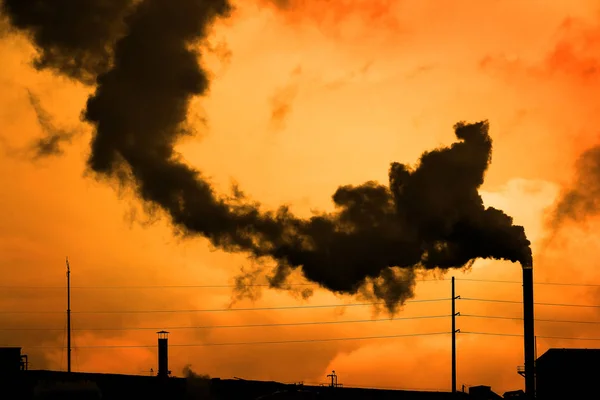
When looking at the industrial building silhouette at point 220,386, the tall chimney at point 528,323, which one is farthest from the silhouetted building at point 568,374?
the tall chimney at point 528,323

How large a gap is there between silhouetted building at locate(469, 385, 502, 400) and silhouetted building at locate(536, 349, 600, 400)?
385 centimetres

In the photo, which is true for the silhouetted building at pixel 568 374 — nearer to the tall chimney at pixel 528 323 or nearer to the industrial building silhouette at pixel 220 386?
the industrial building silhouette at pixel 220 386

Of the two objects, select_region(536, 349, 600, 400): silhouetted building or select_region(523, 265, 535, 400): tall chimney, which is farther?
select_region(536, 349, 600, 400): silhouetted building

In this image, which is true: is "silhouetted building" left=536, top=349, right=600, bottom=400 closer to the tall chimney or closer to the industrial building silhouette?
the industrial building silhouette

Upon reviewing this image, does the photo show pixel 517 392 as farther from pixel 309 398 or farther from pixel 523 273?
pixel 309 398

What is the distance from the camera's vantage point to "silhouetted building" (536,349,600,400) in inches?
3290

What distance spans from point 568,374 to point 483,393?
717cm

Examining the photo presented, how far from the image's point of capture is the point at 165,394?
7875 cm

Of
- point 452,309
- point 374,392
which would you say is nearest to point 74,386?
point 374,392

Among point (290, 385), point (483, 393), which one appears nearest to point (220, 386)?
point (290, 385)

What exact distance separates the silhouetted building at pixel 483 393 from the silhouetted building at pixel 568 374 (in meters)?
3.85

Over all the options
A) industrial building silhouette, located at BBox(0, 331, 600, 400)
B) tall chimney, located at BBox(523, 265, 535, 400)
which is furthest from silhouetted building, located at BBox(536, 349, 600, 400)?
tall chimney, located at BBox(523, 265, 535, 400)

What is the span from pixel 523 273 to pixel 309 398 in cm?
1732

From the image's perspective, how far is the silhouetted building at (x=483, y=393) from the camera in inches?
3206
